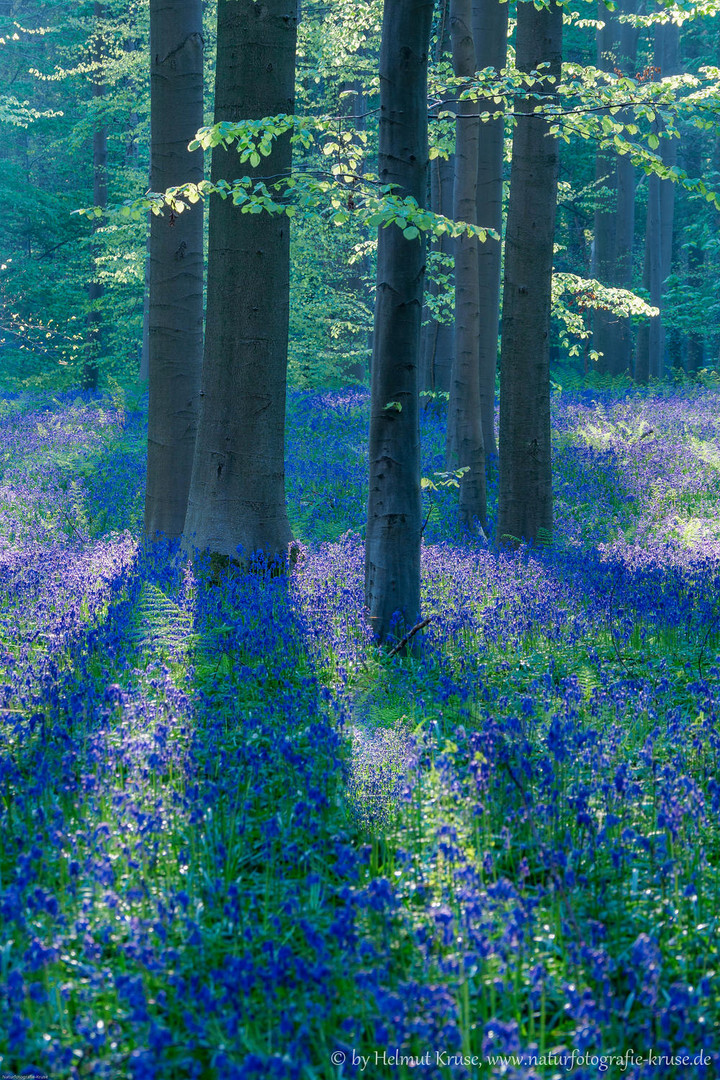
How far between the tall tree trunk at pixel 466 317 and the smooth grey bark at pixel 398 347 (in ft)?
13.1

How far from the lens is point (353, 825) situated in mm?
3752

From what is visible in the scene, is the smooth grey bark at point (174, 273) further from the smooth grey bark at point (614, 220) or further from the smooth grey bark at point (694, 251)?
the smooth grey bark at point (694, 251)

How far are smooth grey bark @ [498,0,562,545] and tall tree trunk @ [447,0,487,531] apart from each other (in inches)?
30.5

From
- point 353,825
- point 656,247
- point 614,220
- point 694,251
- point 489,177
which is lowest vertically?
point 353,825

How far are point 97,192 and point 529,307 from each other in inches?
859

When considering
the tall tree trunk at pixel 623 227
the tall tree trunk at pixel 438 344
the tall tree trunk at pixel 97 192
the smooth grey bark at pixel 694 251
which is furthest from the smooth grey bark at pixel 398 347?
the smooth grey bark at pixel 694 251

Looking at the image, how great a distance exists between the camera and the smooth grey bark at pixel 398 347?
221 inches

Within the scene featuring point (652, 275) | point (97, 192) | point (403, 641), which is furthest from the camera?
point (652, 275)

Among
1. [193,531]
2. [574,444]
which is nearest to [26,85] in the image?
[574,444]

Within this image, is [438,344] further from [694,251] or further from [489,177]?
[694,251]

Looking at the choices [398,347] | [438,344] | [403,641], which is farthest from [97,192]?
[403,641]

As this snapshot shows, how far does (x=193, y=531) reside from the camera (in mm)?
7496

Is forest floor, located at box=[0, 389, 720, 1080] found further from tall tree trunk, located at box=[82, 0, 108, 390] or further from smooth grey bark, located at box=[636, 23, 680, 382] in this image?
smooth grey bark, located at box=[636, 23, 680, 382]

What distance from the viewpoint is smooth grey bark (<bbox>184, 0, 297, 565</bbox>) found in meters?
7.04
